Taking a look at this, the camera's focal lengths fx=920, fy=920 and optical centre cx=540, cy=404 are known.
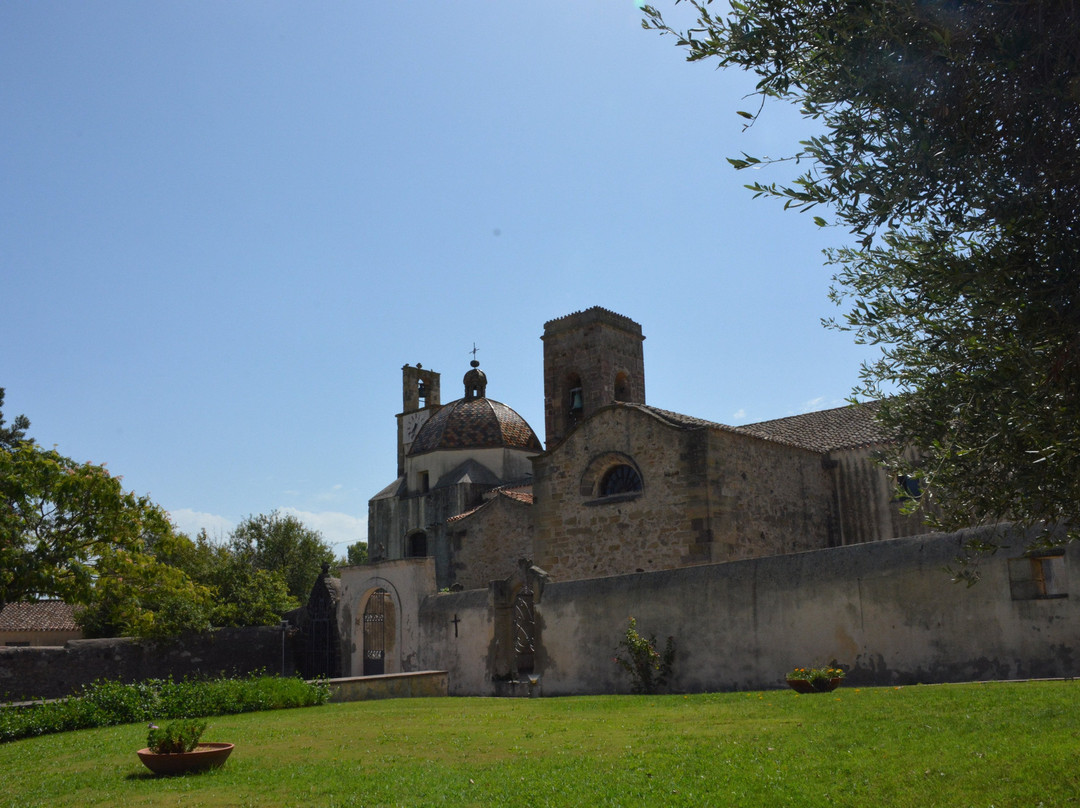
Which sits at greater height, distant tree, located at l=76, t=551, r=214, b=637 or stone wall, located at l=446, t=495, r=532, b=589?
stone wall, located at l=446, t=495, r=532, b=589

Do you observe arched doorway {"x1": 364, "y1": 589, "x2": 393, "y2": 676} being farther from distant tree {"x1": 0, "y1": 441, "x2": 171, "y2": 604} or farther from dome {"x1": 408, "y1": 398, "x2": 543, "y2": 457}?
dome {"x1": 408, "y1": 398, "x2": 543, "y2": 457}

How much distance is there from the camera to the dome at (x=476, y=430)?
38156mm

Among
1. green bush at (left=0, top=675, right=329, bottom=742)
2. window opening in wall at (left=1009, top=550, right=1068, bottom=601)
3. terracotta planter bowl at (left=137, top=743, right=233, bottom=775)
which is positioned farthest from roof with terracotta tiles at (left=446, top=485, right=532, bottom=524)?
terracotta planter bowl at (left=137, top=743, right=233, bottom=775)

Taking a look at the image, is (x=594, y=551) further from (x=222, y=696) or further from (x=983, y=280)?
(x=983, y=280)

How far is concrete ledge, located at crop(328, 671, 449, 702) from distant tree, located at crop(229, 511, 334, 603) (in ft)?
104

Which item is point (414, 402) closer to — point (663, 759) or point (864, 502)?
point (864, 502)

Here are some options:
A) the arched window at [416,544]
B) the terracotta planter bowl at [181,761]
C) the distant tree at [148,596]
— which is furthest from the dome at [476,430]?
the terracotta planter bowl at [181,761]

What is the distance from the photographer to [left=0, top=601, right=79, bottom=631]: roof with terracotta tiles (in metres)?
37.8

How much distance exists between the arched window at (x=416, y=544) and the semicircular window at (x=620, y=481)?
16.2 m

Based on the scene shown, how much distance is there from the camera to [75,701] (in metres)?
15.0

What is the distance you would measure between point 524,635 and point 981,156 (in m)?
14.5

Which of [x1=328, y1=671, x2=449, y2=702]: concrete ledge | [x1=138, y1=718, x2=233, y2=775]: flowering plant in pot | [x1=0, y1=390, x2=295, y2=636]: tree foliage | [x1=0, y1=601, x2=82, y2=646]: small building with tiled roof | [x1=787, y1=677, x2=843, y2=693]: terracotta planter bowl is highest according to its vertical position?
[x1=0, y1=390, x2=295, y2=636]: tree foliage

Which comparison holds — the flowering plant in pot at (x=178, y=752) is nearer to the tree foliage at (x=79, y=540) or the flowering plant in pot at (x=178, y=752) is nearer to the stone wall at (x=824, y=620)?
the stone wall at (x=824, y=620)

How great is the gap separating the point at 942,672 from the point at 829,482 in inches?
507
